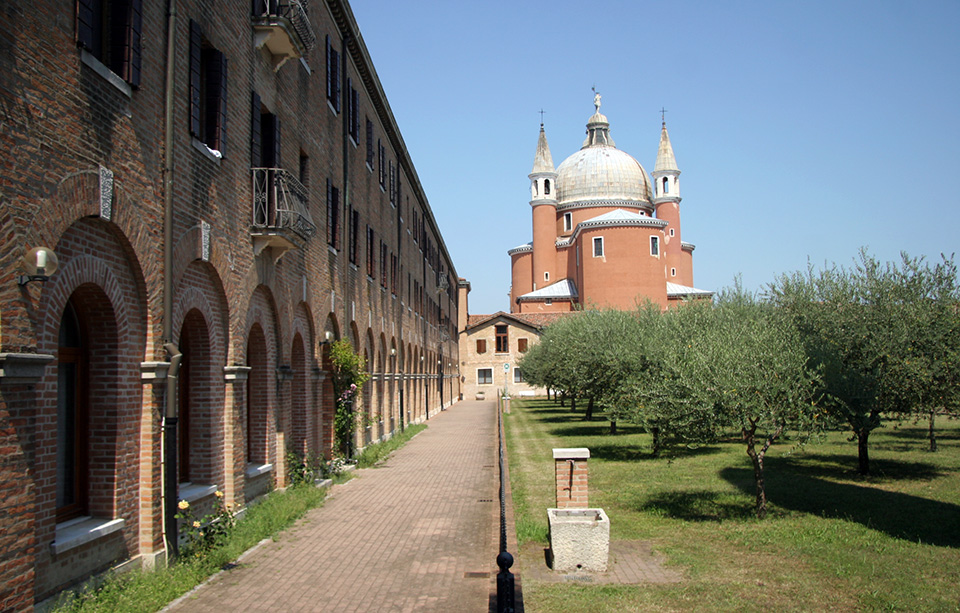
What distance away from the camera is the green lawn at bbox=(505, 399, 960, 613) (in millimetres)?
8258

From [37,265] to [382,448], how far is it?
16987 mm

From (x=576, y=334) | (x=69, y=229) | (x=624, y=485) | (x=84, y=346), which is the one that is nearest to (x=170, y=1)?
(x=69, y=229)

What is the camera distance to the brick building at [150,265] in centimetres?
601

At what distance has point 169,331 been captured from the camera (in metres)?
8.70

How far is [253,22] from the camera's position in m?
12.1

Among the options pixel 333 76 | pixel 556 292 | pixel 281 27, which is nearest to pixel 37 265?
pixel 281 27

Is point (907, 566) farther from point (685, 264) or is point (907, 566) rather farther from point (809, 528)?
point (685, 264)

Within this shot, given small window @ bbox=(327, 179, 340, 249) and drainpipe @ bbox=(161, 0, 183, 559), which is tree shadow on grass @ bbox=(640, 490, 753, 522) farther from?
small window @ bbox=(327, 179, 340, 249)

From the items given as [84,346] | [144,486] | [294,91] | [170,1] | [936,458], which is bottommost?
[936,458]

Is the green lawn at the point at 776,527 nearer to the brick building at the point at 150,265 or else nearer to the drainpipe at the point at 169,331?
the drainpipe at the point at 169,331

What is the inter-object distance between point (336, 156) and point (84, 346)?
36.8 ft

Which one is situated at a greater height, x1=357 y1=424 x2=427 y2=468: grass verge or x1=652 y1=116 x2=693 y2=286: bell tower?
x1=652 y1=116 x2=693 y2=286: bell tower

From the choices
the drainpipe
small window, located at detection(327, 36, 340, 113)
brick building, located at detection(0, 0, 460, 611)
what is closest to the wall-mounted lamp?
brick building, located at detection(0, 0, 460, 611)

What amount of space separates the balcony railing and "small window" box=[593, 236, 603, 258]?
56.0 meters
